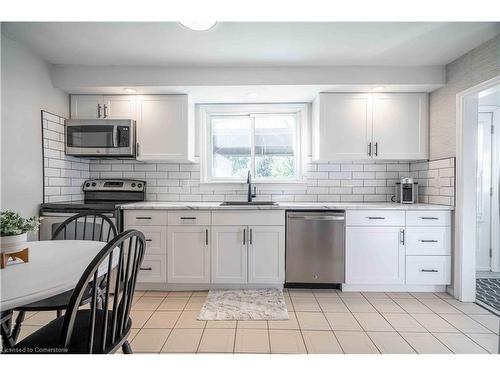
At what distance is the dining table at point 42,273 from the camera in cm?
91

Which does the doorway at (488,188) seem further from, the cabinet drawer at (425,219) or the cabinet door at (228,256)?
the cabinet door at (228,256)

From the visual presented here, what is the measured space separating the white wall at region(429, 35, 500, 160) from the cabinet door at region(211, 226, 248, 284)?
7.30 feet

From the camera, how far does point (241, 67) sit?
108 inches

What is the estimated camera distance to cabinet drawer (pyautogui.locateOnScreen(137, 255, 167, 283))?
2.75 metres

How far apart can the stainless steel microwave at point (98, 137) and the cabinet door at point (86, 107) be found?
13 cm

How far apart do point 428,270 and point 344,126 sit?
169 centimetres

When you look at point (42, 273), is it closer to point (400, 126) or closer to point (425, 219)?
point (425, 219)

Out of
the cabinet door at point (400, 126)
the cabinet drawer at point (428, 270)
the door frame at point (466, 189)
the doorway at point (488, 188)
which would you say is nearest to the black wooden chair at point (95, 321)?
the cabinet drawer at point (428, 270)

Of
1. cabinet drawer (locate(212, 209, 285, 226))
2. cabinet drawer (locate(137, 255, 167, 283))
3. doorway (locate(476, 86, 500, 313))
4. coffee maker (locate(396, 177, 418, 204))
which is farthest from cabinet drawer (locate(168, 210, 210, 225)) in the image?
doorway (locate(476, 86, 500, 313))

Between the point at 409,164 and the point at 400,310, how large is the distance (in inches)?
Answer: 68.6

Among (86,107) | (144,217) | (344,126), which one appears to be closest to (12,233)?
(144,217)

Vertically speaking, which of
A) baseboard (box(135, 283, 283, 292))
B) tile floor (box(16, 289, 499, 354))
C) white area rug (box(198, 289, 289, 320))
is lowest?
tile floor (box(16, 289, 499, 354))

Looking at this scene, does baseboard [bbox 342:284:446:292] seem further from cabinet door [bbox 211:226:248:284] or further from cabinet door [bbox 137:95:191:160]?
Result: cabinet door [bbox 137:95:191:160]

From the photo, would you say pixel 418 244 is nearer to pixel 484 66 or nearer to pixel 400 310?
pixel 400 310
